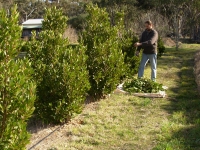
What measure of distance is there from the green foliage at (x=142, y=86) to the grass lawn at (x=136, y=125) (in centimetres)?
43

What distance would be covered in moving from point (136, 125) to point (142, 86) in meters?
2.66

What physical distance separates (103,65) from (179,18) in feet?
56.0

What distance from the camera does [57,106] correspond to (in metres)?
5.53

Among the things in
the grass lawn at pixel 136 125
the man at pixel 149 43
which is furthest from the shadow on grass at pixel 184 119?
the man at pixel 149 43

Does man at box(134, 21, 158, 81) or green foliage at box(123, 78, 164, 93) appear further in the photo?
man at box(134, 21, 158, 81)

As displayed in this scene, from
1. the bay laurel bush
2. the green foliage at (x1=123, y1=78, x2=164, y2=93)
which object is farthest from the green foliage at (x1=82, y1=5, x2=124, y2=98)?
the bay laurel bush

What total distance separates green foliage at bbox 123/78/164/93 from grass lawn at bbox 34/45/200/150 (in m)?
0.43

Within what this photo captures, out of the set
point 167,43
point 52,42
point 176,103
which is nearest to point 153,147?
point 176,103

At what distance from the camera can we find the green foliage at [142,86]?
8156 mm

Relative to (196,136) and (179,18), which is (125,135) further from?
(179,18)

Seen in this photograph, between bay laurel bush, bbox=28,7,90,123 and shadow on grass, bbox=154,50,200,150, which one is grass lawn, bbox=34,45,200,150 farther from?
bay laurel bush, bbox=28,7,90,123

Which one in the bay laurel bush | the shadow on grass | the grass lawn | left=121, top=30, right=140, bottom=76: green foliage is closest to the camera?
the shadow on grass

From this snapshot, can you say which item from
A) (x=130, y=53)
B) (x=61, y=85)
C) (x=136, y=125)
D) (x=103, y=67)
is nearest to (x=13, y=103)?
(x=61, y=85)

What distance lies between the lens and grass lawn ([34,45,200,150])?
16.0 ft
